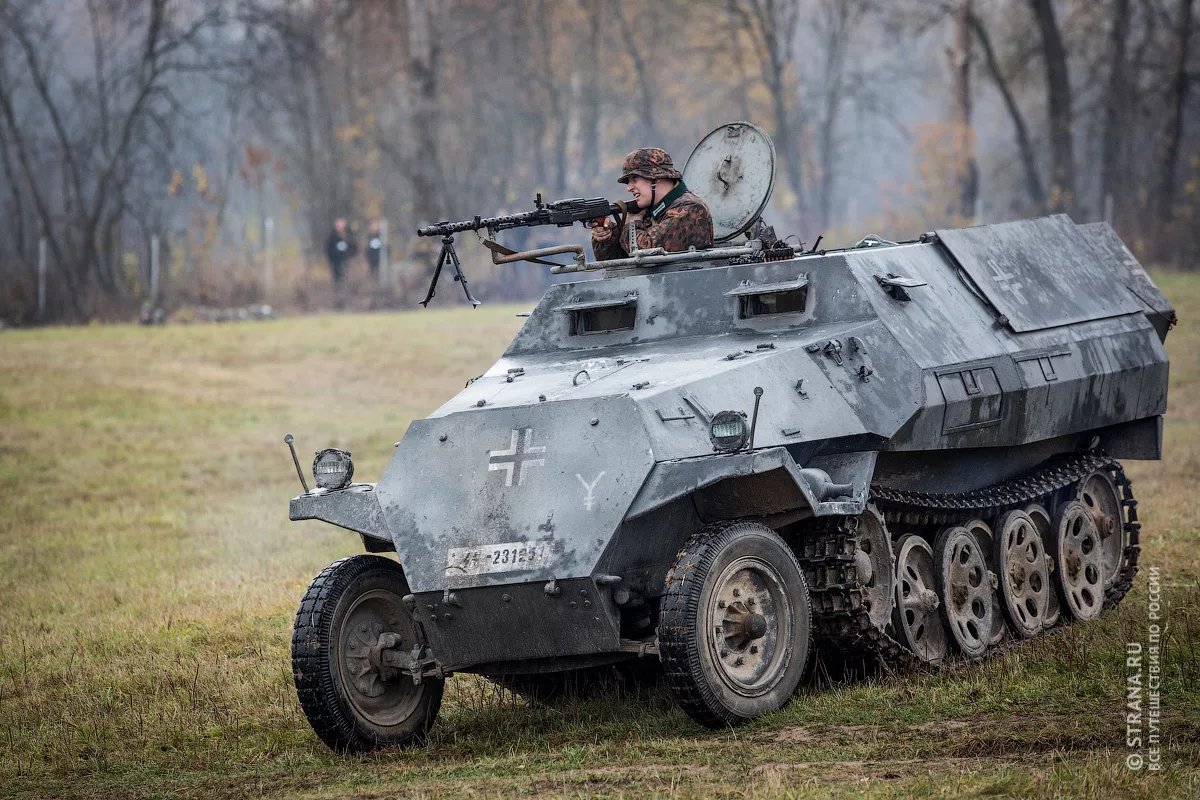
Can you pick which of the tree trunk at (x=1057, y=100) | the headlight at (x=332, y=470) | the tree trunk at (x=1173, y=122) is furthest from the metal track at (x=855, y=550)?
the tree trunk at (x=1057, y=100)

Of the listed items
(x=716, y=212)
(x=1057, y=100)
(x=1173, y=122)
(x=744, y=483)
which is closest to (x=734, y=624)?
(x=744, y=483)

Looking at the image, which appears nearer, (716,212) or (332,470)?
(332,470)

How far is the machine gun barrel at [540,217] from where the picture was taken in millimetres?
9352

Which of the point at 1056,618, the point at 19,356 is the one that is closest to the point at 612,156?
the point at 19,356

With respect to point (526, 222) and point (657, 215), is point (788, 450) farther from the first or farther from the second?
point (657, 215)

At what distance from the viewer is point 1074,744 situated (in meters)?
7.04

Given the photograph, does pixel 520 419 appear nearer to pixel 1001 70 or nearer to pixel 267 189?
pixel 1001 70

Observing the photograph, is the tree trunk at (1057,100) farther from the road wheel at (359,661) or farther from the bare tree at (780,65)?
the road wheel at (359,661)

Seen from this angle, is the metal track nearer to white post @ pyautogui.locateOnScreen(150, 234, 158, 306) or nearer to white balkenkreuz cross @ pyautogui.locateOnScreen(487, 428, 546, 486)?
white balkenkreuz cross @ pyautogui.locateOnScreen(487, 428, 546, 486)

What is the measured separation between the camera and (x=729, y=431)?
24.8ft

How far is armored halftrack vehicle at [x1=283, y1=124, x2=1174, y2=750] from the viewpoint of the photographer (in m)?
7.57

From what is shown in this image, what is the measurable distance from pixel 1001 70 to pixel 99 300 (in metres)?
19.5

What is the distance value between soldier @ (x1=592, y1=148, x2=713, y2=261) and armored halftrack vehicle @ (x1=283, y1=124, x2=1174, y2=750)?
16cm

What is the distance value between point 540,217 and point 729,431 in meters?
2.29
